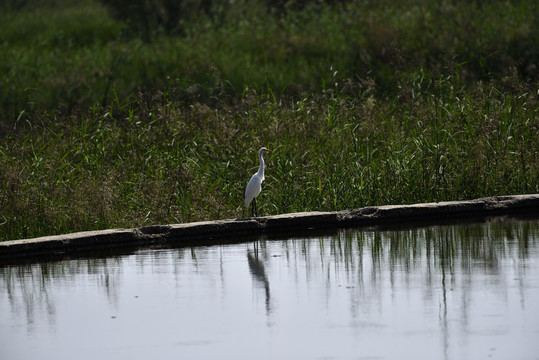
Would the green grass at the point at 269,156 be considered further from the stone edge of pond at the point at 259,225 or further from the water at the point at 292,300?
the water at the point at 292,300

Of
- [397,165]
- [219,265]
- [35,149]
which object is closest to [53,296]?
[219,265]

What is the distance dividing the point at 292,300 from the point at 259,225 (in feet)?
10.3

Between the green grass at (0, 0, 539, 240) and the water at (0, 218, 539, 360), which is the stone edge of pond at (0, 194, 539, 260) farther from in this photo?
the green grass at (0, 0, 539, 240)

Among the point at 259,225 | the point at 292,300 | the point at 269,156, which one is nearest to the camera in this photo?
the point at 292,300

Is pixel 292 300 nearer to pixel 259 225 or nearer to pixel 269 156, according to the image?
pixel 259 225

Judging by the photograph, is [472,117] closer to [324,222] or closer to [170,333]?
[324,222]

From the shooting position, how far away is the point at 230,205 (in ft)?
35.1

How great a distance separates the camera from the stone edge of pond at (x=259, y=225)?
848 centimetres

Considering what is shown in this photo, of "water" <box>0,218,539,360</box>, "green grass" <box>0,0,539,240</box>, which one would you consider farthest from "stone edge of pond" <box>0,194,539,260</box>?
"green grass" <box>0,0,539,240</box>

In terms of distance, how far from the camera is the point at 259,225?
935 centimetres

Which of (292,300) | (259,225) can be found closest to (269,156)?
(259,225)

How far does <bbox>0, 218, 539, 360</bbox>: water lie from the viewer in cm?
514

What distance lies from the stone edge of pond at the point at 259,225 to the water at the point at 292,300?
382 mm

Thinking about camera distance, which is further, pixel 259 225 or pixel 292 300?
pixel 259 225
